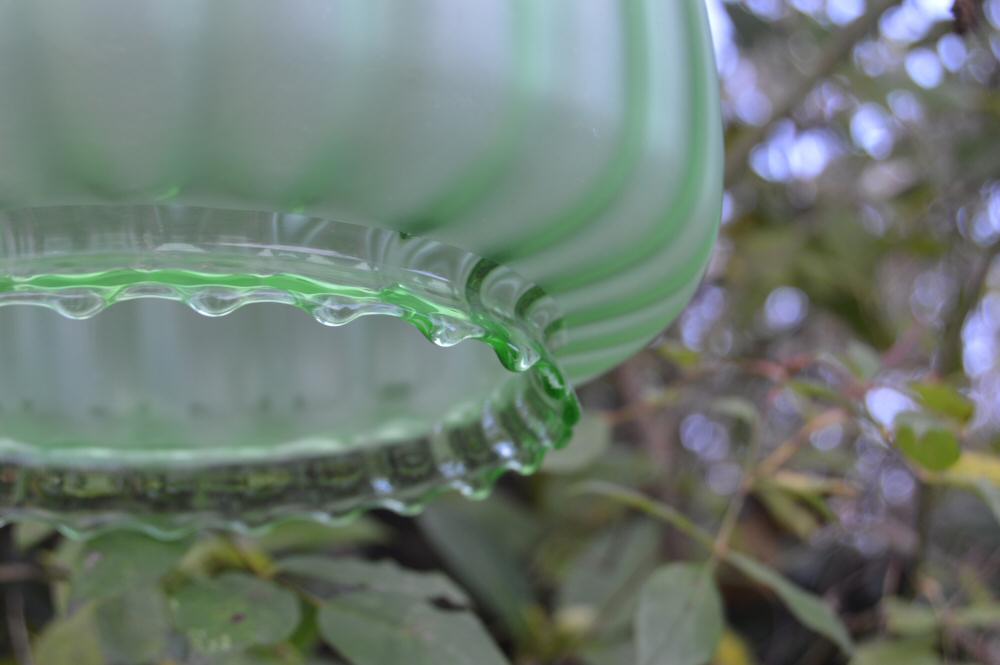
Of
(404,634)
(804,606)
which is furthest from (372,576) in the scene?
(804,606)

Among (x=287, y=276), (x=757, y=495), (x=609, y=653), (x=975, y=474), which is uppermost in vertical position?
(x=287, y=276)

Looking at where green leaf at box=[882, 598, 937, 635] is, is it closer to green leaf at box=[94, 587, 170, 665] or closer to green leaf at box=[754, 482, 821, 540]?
green leaf at box=[754, 482, 821, 540]

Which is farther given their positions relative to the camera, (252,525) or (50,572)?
(50,572)

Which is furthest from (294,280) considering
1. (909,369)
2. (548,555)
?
(909,369)

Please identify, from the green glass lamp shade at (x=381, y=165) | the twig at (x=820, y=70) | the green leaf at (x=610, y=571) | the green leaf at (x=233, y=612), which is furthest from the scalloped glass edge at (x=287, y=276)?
the twig at (x=820, y=70)

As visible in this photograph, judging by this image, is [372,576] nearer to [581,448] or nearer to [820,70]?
[581,448]

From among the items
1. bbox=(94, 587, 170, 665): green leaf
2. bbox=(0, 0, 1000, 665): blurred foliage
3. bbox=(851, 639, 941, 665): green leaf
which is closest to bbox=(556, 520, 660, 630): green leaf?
bbox=(0, 0, 1000, 665): blurred foliage

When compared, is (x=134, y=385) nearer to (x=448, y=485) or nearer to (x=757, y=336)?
(x=448, y=485)

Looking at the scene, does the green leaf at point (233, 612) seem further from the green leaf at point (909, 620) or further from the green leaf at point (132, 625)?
the green leaf at point (909, 620)
